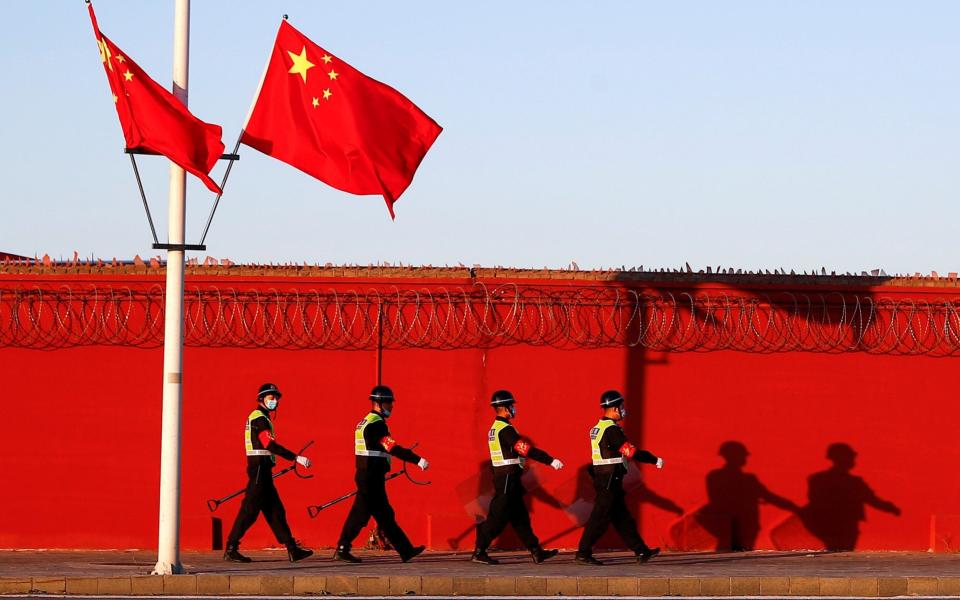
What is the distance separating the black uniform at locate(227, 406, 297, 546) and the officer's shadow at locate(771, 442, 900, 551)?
5.93m

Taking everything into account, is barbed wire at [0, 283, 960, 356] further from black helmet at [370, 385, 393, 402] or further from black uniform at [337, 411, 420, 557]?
black uniform at [337, 411, 420, 557]

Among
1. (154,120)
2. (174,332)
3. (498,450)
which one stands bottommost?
(498,450)

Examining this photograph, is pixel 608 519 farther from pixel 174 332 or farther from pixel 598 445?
pixel 174 332

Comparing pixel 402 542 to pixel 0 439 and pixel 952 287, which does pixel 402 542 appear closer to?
pixel 0 439

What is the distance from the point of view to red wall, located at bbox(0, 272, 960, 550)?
1927 cm

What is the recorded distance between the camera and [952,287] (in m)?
19.3

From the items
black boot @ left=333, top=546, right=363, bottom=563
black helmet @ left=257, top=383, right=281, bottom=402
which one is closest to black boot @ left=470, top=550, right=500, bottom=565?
black boot @ left=333, top=546, right=363, bottom=563

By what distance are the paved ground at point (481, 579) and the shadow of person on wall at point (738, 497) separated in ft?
6.41

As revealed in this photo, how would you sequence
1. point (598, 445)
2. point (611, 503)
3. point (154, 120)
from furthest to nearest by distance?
point (598, 445), point (611, 503), point (154, 120)

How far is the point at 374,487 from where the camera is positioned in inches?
683

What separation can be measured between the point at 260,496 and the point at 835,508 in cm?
684

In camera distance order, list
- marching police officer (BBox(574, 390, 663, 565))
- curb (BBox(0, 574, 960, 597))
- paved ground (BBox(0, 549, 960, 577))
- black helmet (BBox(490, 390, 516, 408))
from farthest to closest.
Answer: black helmet (BBox(490, 390, 516, 408)), marching police officer (BBox(574, 390, 663, 565)), paved ground (BBox(0, 549, 960, 577)), curb (BBox(0, 574, 960, 597))

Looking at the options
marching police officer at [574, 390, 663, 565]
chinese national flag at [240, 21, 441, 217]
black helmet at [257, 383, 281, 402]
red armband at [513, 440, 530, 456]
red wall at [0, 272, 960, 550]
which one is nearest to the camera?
chinese national flag at [240, 21, 441, 217]

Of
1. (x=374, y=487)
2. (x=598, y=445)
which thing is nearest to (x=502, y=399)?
(x=598, y=445)
